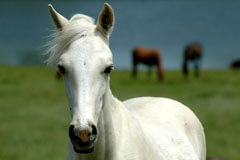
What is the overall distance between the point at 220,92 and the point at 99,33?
19.1 metres

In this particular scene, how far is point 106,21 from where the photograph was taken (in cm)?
337

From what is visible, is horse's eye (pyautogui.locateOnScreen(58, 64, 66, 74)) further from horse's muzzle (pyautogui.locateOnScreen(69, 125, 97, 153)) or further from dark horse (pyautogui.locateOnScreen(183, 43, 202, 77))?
dark horse (pyautogui.locateOnScreen(183, 43, 202, 77))

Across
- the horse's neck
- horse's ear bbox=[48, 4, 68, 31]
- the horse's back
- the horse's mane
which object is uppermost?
horse's ear bbox=[48, 4, 68, 31]

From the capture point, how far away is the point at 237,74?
96.8ft

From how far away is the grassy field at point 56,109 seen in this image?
449 inches

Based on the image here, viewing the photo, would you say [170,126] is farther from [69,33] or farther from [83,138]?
[83,138]

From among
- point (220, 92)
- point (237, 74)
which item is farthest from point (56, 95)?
point (237, 74)

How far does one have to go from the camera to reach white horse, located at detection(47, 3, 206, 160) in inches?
111

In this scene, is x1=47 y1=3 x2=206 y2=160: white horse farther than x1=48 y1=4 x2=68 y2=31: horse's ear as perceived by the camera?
No

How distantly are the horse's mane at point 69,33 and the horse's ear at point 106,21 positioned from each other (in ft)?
0.24

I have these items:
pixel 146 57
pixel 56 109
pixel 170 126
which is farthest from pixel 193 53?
pixel 170 126

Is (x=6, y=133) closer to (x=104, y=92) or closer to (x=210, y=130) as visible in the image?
(x=210, y=130)

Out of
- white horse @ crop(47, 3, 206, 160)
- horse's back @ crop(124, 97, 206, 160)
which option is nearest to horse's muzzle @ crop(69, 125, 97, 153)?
white horse @ crop(47, 3, 206, 160)

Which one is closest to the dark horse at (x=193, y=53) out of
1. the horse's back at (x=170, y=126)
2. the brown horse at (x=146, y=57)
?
the brown horse at (x=146, y=57)
